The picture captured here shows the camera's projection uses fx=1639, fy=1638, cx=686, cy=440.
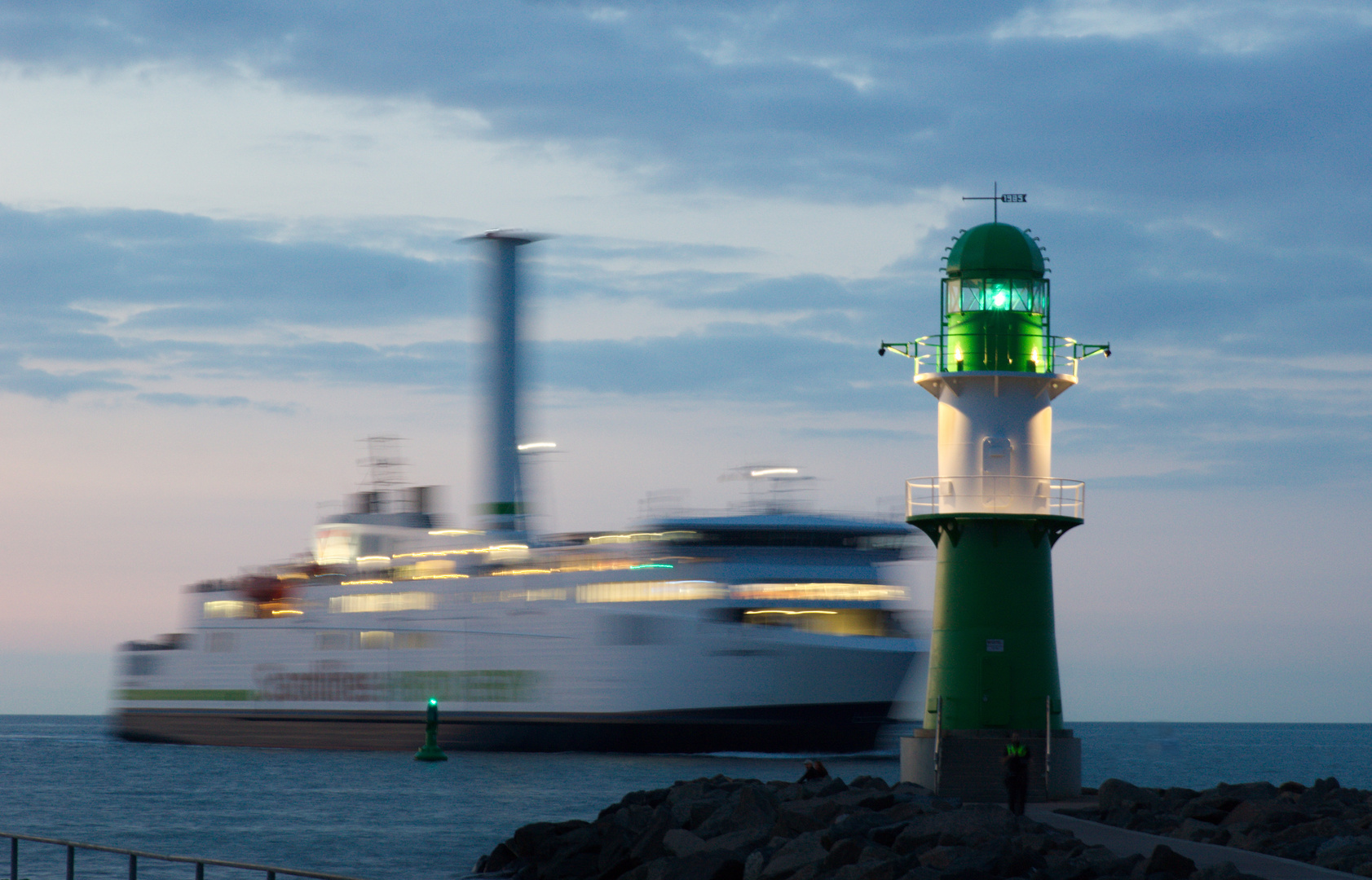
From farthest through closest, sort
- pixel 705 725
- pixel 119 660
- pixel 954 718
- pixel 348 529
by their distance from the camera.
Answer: pixel 119 660 → pixel 348 529 → pixel 705 725 → pixel 954 718

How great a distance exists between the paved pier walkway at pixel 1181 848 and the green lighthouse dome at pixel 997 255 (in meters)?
6.29

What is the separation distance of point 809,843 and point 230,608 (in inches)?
2453

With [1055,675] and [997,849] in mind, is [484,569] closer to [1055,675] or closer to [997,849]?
[1055,675]

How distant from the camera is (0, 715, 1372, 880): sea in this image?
28.5 metres

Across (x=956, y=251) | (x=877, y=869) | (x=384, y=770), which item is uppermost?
(x=956, y=251)

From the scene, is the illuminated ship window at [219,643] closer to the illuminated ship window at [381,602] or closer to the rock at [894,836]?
the illuminated ship window at [381,602]

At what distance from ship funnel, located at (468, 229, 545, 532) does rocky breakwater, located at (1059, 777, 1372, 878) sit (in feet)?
144

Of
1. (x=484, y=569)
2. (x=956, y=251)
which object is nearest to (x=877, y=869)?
(x=956, y=251)

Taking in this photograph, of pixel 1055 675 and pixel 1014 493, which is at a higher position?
pixel 1014 493

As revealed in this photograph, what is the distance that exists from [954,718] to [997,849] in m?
5.09

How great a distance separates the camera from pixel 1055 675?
Answer: 1922 centimetres

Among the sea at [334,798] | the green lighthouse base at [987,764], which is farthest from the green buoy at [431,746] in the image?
the green lighthouse base at [987,764]

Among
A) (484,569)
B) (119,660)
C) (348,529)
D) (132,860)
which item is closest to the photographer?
(132,860)

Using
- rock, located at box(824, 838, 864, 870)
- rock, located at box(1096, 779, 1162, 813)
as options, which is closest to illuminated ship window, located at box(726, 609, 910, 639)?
rock, located at box(1096, 779, 1162, 813)
